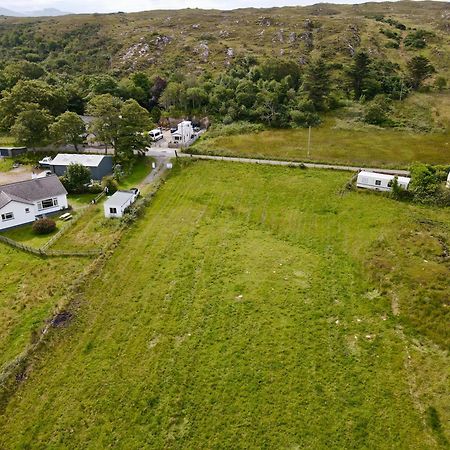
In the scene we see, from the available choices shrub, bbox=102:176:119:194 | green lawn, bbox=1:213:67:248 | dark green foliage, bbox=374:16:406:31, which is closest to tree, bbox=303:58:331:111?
shrub, bbox=102:176:119:194

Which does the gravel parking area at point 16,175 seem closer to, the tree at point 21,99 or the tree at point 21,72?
the tree at point 21,99

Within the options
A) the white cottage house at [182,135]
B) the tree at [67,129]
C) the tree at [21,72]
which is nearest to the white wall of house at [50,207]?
the tree at [67,129]

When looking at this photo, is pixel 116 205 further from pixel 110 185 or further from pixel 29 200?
pixel 29 200

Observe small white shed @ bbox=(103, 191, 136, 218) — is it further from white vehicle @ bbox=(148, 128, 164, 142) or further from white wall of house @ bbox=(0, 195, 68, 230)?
white vehicle @ bbox=(148, 128, 164, 142)

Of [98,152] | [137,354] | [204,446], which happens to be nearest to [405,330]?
[204,446]

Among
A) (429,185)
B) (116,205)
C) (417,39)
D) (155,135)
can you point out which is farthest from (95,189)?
(417,39)
